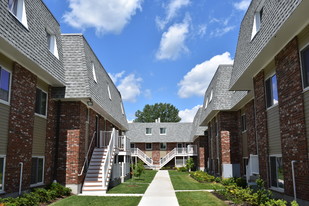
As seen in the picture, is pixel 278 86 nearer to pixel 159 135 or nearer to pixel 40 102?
pixel 40 102

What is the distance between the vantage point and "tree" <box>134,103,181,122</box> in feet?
255

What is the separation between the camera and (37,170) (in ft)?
43.8

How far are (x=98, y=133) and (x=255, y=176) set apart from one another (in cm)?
1079

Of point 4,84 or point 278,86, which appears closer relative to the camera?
point 4,84

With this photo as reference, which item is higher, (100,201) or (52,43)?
(52,43)

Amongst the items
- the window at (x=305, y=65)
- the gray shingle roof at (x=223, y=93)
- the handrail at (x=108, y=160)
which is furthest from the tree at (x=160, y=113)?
the window at (x=305, y=65)

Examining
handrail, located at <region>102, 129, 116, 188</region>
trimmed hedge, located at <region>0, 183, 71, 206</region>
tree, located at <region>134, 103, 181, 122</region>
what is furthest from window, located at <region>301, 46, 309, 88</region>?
tree, located at <region>134, 103, 181, 122</region>

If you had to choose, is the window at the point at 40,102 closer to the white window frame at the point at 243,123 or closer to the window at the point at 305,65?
the window at the point at 305,65

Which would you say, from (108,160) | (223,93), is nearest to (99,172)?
(108,160)

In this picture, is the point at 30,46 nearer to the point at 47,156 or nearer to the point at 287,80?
the point at 47,156

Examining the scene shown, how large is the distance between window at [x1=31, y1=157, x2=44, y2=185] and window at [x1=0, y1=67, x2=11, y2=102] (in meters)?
3.64

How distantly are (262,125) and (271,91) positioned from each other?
1.60 metres

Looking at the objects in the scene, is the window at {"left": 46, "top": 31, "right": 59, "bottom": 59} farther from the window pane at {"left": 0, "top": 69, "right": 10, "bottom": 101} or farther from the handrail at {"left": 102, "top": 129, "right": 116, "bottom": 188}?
the handrail at {"left": 102, "top": 129, "right": 116, "bottom": 188}

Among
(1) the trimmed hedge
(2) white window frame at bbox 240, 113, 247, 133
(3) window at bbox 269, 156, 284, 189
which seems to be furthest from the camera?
(2) white window frame at bbox 240, 113, 247, 133
